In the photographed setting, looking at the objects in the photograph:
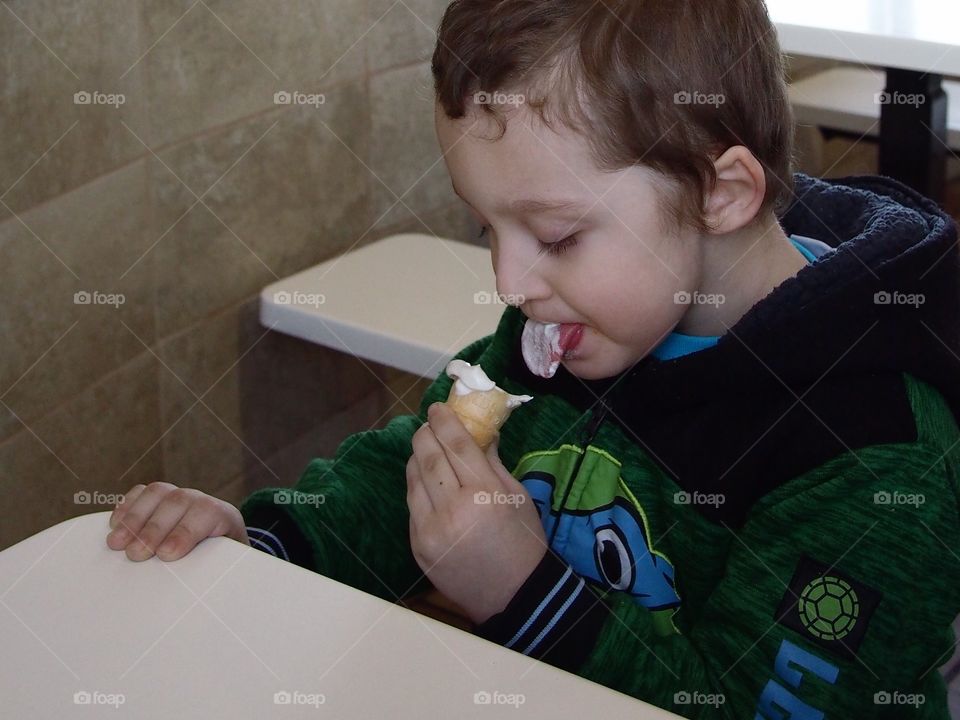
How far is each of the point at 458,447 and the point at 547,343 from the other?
0.41ft

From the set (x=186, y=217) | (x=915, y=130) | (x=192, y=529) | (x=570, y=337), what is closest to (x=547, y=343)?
(x=570, y=337)

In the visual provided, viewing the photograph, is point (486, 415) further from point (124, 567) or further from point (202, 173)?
point (202, 173)

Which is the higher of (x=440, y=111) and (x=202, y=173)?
(x=440, y=111)

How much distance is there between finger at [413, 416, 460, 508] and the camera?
1.06 metres

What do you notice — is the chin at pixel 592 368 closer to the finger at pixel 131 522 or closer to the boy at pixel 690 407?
the boy at pixel 690 407

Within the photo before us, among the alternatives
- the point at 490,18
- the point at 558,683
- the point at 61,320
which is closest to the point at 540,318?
the point at 490,18

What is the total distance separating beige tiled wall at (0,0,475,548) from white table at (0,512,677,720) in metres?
0.75

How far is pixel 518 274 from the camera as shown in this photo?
1.03 m

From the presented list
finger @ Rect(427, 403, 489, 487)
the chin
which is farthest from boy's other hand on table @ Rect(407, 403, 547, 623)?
the chin

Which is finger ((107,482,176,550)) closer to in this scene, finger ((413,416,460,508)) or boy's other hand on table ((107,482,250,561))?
boy's other hand on table ((107,482,250,561))

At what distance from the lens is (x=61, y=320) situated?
160cm

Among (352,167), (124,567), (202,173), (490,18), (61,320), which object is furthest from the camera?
(352,167)

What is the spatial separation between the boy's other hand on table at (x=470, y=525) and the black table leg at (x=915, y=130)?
Result: 131cm

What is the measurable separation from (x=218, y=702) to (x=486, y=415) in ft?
1.42
